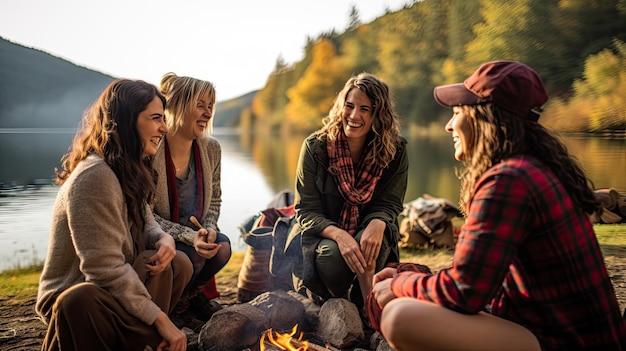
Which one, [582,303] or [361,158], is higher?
[361,158]

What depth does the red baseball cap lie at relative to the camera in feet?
5.87

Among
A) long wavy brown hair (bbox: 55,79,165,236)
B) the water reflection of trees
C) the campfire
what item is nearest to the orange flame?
the campfire

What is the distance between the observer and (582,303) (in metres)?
1.71

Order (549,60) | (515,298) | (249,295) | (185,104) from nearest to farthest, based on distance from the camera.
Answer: (515,298) < (185,104) < (249,295) < (549,60)

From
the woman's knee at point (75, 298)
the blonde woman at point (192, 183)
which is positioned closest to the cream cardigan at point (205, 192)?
the blonde woman at point (192, 183)

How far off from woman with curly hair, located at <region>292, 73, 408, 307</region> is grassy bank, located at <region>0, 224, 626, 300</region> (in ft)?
5.91

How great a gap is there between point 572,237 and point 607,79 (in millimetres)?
5824

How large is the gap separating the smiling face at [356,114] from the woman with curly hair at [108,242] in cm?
125

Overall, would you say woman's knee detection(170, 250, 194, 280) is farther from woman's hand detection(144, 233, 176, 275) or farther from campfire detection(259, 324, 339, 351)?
campfire detection(259, 324, 339, 351)

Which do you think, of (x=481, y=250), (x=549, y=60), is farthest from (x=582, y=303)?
(x=549, y=60)

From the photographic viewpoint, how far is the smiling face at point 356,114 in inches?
128

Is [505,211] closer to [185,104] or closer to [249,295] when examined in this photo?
[185,104]

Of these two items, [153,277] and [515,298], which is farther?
[153,277]

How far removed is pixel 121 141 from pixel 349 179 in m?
1.51
